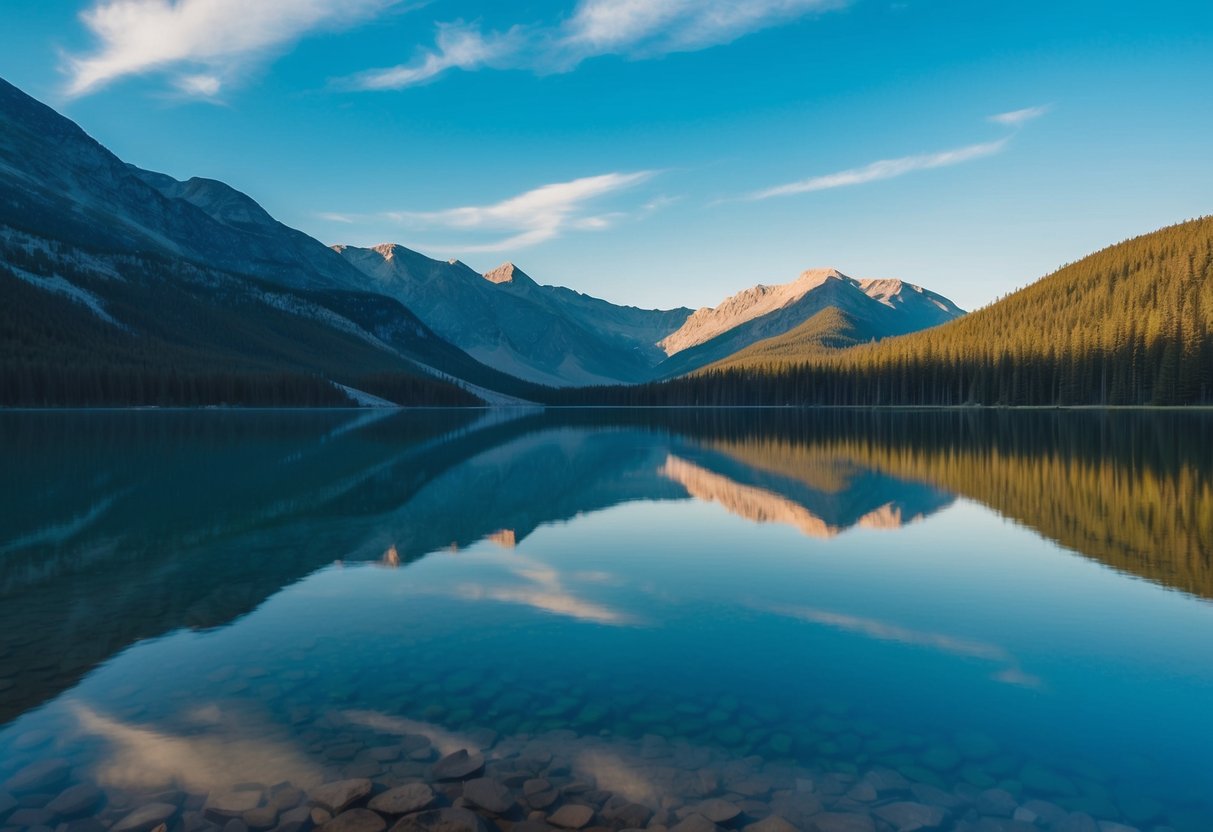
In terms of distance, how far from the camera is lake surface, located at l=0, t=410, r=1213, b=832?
363 inches

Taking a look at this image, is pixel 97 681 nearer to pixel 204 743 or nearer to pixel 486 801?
pixel 204 743

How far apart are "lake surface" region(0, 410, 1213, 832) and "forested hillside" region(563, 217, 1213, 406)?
411 ft

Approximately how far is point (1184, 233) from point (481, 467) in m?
208

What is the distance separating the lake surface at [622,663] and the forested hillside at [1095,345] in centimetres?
12521

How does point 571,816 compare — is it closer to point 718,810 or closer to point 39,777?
point 718,810

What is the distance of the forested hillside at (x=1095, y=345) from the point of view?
131m

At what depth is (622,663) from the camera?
13844 mm

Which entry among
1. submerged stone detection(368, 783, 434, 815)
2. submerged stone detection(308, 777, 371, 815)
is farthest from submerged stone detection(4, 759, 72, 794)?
submerged stone detection(368, 783, 434, 815)

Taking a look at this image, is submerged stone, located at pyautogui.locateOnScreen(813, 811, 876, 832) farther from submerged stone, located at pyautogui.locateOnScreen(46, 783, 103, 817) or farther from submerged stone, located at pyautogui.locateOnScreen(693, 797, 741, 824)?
submerged stone, located at pyautogui.locateOnScreen(46, 783, 103, 817)

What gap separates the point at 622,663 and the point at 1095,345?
165106 mm

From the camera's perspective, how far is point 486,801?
8.95 meters

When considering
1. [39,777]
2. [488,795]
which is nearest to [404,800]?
[488,795]

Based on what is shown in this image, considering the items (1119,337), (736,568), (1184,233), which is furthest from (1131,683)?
(1184,233)

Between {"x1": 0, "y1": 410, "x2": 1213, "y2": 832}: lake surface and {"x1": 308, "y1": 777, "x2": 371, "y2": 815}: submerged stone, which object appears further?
{"x1": 0, "y1": 410, "x2": 1213, "y2": 832}: lake surface
